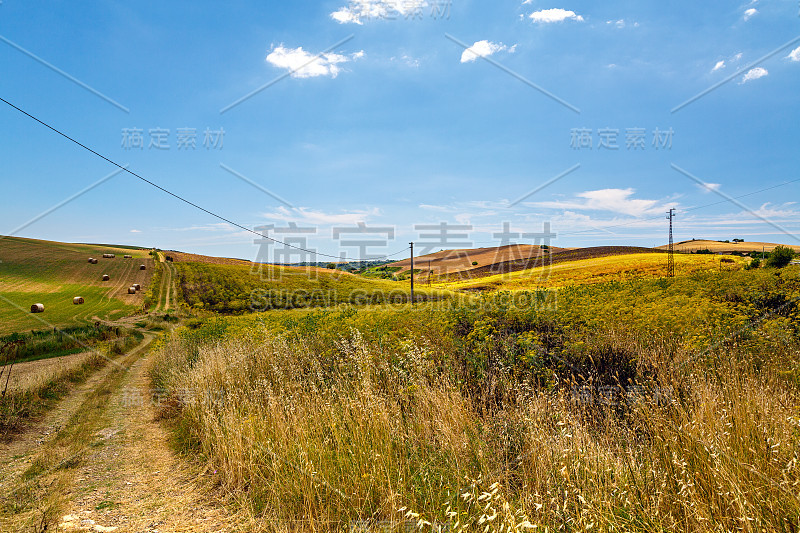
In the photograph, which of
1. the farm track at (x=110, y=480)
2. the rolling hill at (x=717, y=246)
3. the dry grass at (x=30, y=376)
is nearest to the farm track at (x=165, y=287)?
the dry grass at (x=30, y=376)

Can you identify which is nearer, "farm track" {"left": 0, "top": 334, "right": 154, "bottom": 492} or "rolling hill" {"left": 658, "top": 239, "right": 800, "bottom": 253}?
"farm track" {"left": 0, "top": 334, "right": 154, "bottom": 492}

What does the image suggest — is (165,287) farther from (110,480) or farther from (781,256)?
(781,256)

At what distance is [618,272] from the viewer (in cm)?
5375

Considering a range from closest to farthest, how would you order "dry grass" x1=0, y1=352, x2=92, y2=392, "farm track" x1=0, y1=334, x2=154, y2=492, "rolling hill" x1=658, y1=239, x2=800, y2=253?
"farm track" x1=0, y1=334, x2=154, y2=492
"dry grass" x1=0, y1=352, x2=92, y2=392
"rolling hill" x1=658, y1=239, x2=800, y2=253

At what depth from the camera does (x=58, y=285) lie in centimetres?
4419

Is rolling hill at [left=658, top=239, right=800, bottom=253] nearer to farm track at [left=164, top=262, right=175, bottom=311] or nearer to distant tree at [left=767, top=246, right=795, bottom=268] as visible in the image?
distant tree at [left=767, top=246, right=795, bottom=268]

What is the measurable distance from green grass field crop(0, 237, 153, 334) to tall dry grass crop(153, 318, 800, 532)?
3773cm

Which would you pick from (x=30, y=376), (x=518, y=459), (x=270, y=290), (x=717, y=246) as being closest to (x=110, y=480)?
(x=518, y=459)

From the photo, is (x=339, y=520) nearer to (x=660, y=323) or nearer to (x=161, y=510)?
(x=161, y=510)

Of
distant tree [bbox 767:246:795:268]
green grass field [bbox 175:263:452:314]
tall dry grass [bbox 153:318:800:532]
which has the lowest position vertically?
green grass field [bbox 175:263:452:314]

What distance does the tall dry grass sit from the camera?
2.79 m

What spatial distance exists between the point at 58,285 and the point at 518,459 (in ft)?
191

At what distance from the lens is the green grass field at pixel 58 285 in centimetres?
3466

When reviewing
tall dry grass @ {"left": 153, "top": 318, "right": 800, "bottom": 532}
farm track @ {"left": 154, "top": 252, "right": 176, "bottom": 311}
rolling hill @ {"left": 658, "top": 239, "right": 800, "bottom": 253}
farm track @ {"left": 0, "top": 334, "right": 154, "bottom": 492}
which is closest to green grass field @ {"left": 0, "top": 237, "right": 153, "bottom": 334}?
farm track @ {"left": 154, "top": 252, "right": 176, "bottom": 311}
